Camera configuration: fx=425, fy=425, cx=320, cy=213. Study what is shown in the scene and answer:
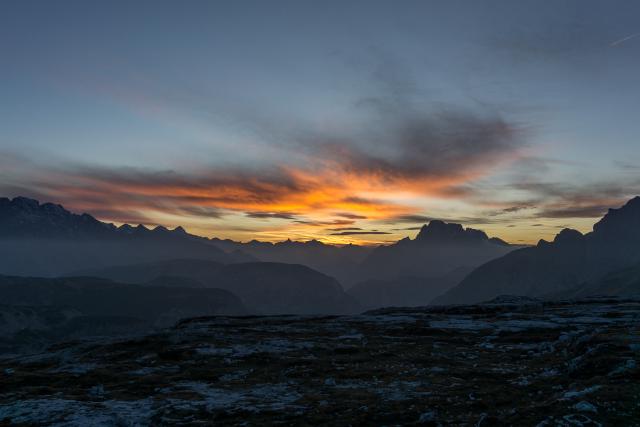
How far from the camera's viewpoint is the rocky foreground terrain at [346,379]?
2267 centimetres

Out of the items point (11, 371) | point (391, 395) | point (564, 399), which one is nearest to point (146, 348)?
point (11, 371)

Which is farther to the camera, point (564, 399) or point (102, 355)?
point (102, 355)

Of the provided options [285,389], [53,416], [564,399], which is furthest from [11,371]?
[564,399]

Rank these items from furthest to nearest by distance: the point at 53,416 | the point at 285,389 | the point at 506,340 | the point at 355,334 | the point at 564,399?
the point at 355,334
the point at 506,340
the point at 285,389
the point at 53,416
the point at 564,399

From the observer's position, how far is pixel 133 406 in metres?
26.5

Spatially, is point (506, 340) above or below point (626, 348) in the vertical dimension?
below

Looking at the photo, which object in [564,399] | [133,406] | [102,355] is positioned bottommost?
[102,355]

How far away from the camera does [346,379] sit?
33.7m

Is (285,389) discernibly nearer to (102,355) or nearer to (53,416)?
(53,416)

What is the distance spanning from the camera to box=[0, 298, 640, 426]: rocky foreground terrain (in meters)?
22.7

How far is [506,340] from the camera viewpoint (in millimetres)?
49406

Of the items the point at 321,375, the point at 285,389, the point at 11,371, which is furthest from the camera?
the point at 11,371

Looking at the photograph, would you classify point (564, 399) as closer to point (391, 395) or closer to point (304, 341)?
point (391, 395)

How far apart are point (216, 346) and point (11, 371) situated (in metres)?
20.2
